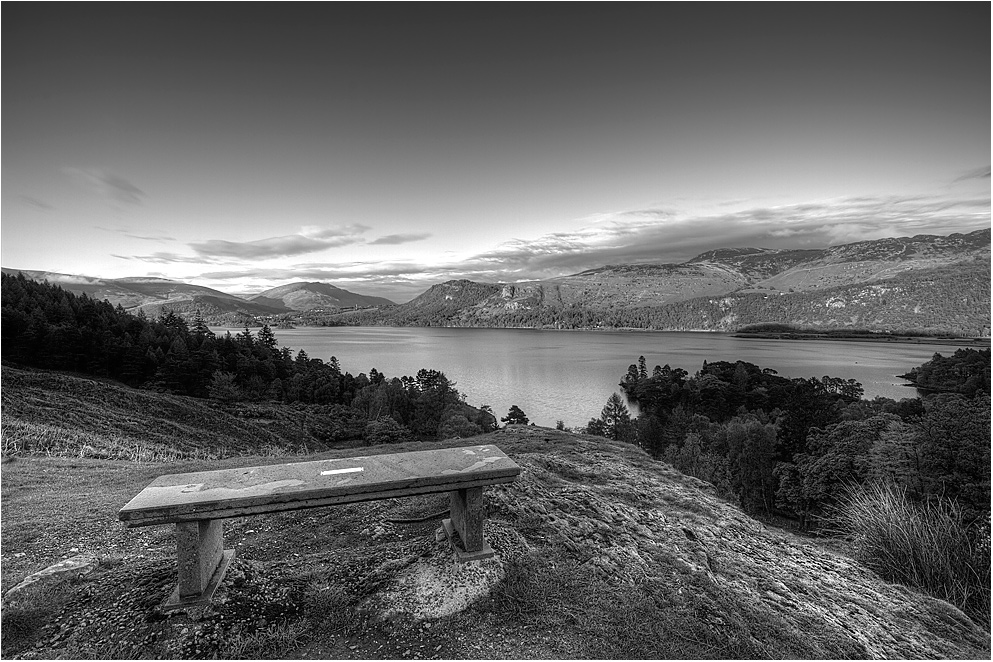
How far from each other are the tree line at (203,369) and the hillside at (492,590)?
83.7 ft

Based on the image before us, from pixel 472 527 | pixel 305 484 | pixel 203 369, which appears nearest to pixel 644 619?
pixel 472 527

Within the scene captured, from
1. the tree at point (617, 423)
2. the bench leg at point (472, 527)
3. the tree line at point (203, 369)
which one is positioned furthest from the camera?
the tree at point (617, 423)

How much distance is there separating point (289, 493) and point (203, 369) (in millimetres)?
44471

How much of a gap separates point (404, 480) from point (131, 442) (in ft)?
46.5

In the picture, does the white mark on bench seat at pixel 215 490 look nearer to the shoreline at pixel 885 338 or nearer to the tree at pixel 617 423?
the tree at pixel 617 423

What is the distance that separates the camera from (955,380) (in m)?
55.9

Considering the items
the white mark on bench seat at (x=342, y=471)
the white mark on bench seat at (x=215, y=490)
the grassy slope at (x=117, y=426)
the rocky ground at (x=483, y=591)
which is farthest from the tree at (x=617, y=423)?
the white mark on bench seat at (x=215, y=490)

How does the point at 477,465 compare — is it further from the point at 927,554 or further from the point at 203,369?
the point at 203,369

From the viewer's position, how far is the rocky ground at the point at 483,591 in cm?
334

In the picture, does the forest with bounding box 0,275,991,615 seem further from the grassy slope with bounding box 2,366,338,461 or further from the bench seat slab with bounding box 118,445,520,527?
the grassy slope with bounding box 2,366,338,461

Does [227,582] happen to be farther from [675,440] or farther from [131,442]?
[675,440]

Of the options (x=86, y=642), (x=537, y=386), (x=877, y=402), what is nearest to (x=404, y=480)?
(x=86, y=642)

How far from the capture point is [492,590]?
3.95 meters

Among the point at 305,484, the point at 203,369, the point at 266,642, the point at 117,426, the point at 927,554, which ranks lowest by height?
the point at 203,369
